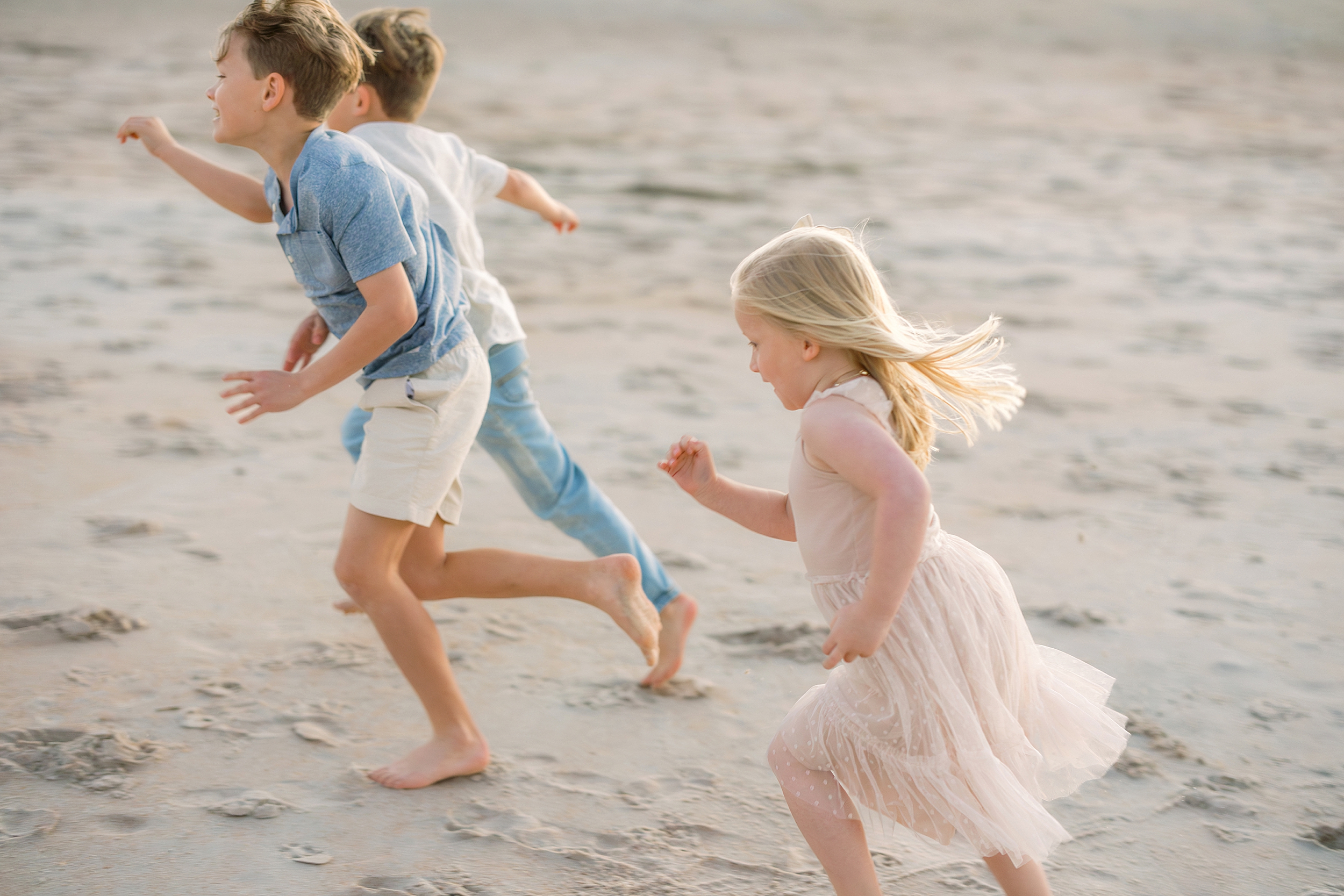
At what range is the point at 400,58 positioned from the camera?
2.82 metres

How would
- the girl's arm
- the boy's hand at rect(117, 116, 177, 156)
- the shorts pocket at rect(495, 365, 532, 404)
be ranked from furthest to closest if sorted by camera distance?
the shorts pocket at rect(495, 365, 532, 404)
the boy's hand at rect(117, 116, 177, 156)
the girl's arm

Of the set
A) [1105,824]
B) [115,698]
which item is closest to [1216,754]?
[1105,824]

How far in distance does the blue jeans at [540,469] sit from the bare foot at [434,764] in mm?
602

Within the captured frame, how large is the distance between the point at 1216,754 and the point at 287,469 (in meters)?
2.89

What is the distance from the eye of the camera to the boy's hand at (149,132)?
2.63 m

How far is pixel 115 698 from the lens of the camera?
2762 mm

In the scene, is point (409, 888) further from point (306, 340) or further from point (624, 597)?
point (306, 340)

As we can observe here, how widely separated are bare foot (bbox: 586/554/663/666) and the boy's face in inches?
43.8

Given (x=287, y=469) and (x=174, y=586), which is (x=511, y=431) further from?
(x=287, y=469)

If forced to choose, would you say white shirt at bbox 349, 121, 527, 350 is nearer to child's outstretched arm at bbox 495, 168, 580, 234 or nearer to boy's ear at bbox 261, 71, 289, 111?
child's outstretched arm at bbox 495, 168, 580, 234

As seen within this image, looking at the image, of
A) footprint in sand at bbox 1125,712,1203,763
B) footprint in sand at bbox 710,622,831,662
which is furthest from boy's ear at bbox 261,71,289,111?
footprint in sand at bbox 1125,712,1203,763

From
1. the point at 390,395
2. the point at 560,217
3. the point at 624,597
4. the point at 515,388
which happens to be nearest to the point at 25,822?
the point at 390,395

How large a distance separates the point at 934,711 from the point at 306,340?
1.60 m

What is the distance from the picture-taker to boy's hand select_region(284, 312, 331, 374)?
2.73 meters
